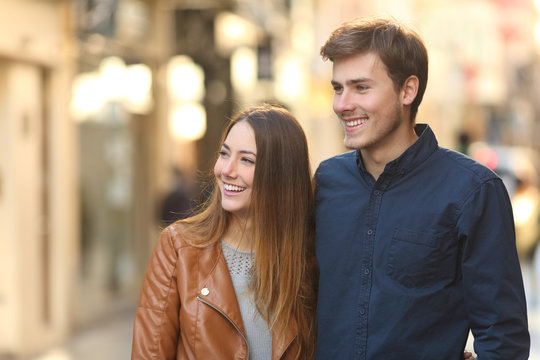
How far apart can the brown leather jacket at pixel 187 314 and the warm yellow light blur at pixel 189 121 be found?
30.4ft

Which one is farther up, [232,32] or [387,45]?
[232,32]

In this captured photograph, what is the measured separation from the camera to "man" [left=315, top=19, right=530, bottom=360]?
278cm

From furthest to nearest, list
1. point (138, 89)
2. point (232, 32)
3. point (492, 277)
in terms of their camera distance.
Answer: point (232, 32) → point (138, 89) → point (492, 277)

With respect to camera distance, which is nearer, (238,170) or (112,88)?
(238,170)

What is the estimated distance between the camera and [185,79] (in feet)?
42.4

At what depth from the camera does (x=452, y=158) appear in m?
2.96

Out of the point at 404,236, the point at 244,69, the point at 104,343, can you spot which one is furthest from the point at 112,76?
the point at 404,236

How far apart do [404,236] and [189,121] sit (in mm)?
10394

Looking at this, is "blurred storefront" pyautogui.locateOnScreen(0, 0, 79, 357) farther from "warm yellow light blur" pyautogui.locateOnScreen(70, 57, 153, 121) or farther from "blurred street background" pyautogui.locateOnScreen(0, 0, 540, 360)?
"warm yellow light blur" pyautogui.locateOnScreen(70, 57, 153, 121)

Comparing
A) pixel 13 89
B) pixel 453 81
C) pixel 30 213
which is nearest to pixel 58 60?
pixel 13 89

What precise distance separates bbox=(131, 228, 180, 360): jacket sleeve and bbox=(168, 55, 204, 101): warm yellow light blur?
30.9ft

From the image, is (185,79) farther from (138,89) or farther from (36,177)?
(36,177)

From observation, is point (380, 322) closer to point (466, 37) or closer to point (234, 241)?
point (234, 241)

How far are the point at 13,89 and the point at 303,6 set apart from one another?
14107 millimetres
